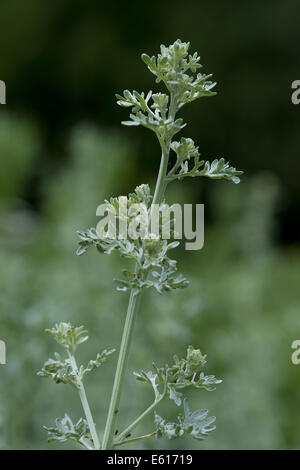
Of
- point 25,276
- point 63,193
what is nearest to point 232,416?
Result: point 25,276

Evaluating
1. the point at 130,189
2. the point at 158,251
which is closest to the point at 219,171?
the point at 158,251

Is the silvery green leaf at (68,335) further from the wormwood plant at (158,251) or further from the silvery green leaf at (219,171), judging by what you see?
the silvery green leaf at (219,171)

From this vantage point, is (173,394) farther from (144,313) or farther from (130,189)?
(130,189)

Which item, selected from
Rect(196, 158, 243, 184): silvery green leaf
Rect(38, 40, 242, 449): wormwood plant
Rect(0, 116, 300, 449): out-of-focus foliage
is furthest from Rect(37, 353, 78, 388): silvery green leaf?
Rect(0, 116, 300, 449): out-of-focus foliage

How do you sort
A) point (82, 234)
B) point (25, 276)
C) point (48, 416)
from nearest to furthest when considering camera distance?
1. point (82, 234)
2. point (48, 416)
3. point (25, 276)

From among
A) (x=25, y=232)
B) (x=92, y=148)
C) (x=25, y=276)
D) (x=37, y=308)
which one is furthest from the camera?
(x=25, y=232)

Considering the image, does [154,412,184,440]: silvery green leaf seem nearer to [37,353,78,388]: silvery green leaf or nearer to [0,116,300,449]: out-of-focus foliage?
[37,353,78,388]: silvery green leaf

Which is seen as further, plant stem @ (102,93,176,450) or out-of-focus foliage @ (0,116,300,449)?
out-of-focus foliage @ (0,116,300,449)

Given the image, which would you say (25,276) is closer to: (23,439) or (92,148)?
(23,439)
